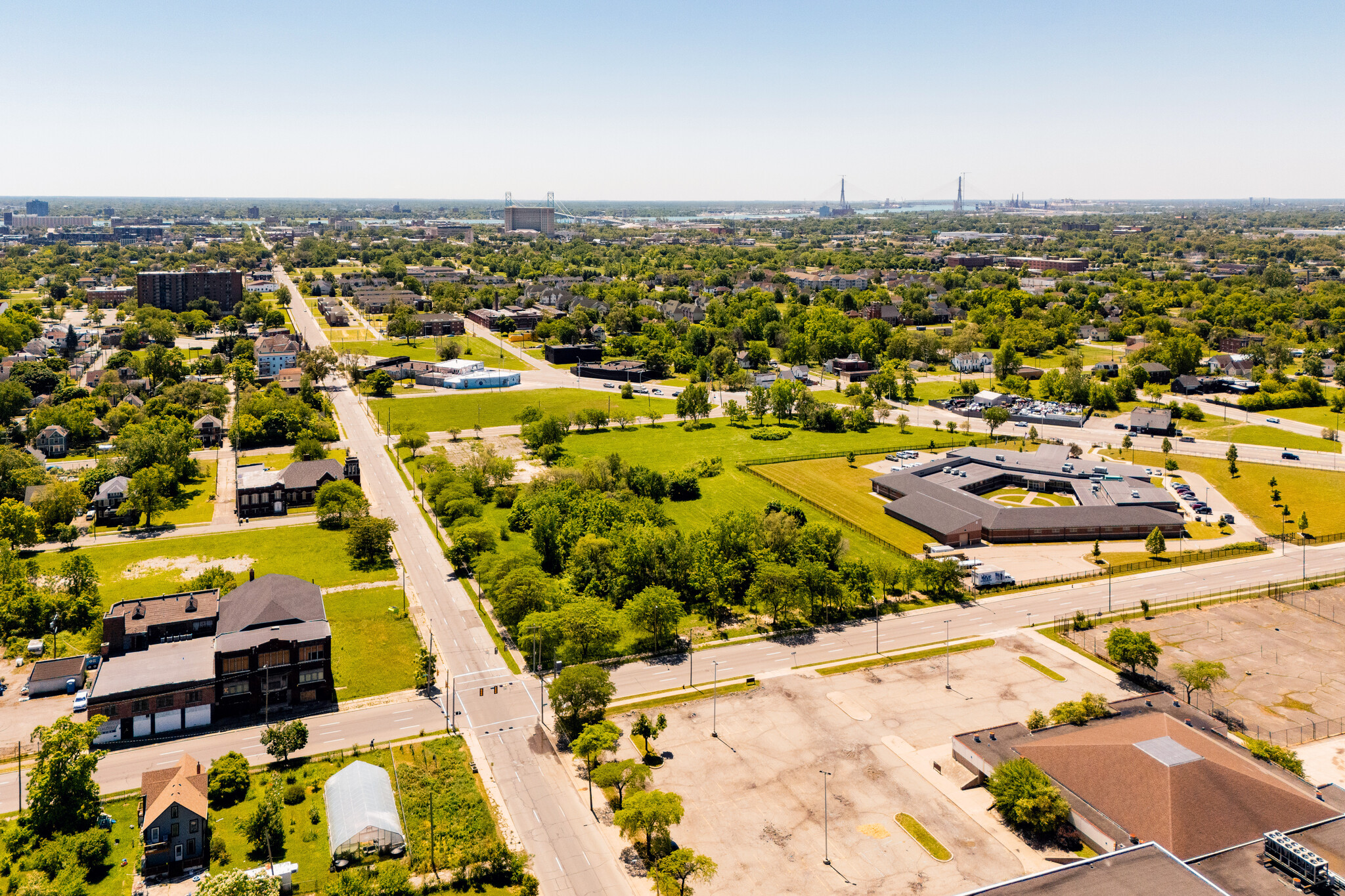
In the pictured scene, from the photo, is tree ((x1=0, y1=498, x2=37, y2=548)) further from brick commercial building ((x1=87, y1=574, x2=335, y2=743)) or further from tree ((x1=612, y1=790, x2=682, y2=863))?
tree ((x1=612, y1=790, x2=682, y2=863))

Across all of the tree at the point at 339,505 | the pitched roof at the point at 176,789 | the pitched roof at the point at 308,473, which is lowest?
the pitched roof at the point at 176,789

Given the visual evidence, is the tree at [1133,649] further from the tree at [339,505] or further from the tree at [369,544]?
the tree at [339,505]

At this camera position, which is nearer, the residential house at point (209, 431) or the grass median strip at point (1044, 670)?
the grass median strip at point (1044, 670)

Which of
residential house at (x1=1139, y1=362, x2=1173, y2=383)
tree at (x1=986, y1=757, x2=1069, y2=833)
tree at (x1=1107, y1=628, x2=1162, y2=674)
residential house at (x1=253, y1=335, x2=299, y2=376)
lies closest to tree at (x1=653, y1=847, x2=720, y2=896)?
tree at (x1=986, y1=757, x2=1069, y2=833)

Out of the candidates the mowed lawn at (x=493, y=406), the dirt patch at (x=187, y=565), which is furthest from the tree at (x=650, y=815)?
the mowed lawn at (x=493, y=406)

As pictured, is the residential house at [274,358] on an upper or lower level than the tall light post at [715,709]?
upper

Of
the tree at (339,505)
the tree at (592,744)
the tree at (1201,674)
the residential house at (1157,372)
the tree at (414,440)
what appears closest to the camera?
the tree at (592,744)
